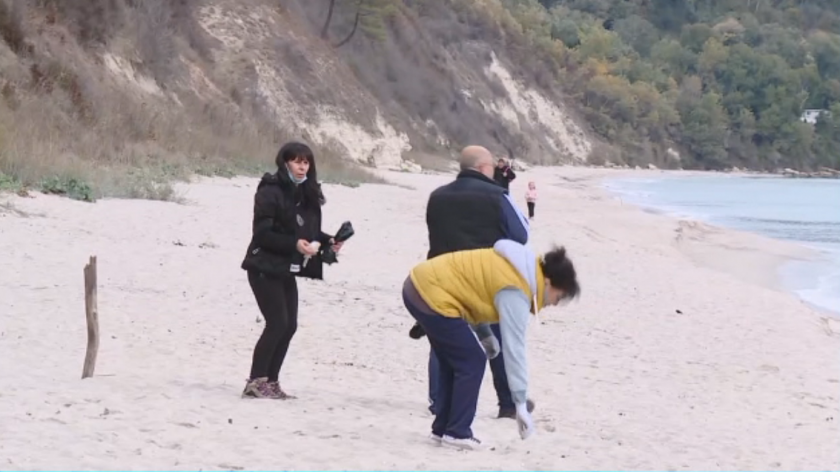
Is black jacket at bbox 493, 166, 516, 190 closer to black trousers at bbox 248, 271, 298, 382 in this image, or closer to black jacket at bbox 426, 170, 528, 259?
black trousers at bbox 248, 271, 298, 382

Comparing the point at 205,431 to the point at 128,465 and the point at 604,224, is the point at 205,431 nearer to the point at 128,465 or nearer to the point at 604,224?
the point at 128,465

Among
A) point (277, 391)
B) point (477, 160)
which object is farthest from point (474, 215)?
point (277, 391)

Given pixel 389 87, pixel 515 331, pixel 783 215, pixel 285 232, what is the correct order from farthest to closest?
pixel 389 87 → pixel 783 215 → pixel 285 232 → pixel 515 331

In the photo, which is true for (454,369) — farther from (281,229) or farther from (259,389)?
(259,389)

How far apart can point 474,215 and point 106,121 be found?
1869 centimetres

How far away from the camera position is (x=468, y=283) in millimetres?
5738

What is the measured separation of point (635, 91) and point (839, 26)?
6654 cm

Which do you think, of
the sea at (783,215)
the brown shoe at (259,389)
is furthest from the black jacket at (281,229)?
the sea at (783,215)

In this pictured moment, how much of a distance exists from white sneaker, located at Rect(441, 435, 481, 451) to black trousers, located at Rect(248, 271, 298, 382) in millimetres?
1325

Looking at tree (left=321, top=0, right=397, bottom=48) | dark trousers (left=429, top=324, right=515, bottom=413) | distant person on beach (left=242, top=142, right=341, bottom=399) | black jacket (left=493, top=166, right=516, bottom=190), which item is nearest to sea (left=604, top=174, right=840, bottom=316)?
black jacket (left=493, top=166, right=516, bottom=190)

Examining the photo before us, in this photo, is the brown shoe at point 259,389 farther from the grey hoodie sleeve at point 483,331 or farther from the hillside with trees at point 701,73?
the hillside with trees at point 701,73

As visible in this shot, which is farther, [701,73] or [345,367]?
[701,73]

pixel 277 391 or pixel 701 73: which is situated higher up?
pixel 701 73

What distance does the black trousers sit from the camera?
691 centimetres
